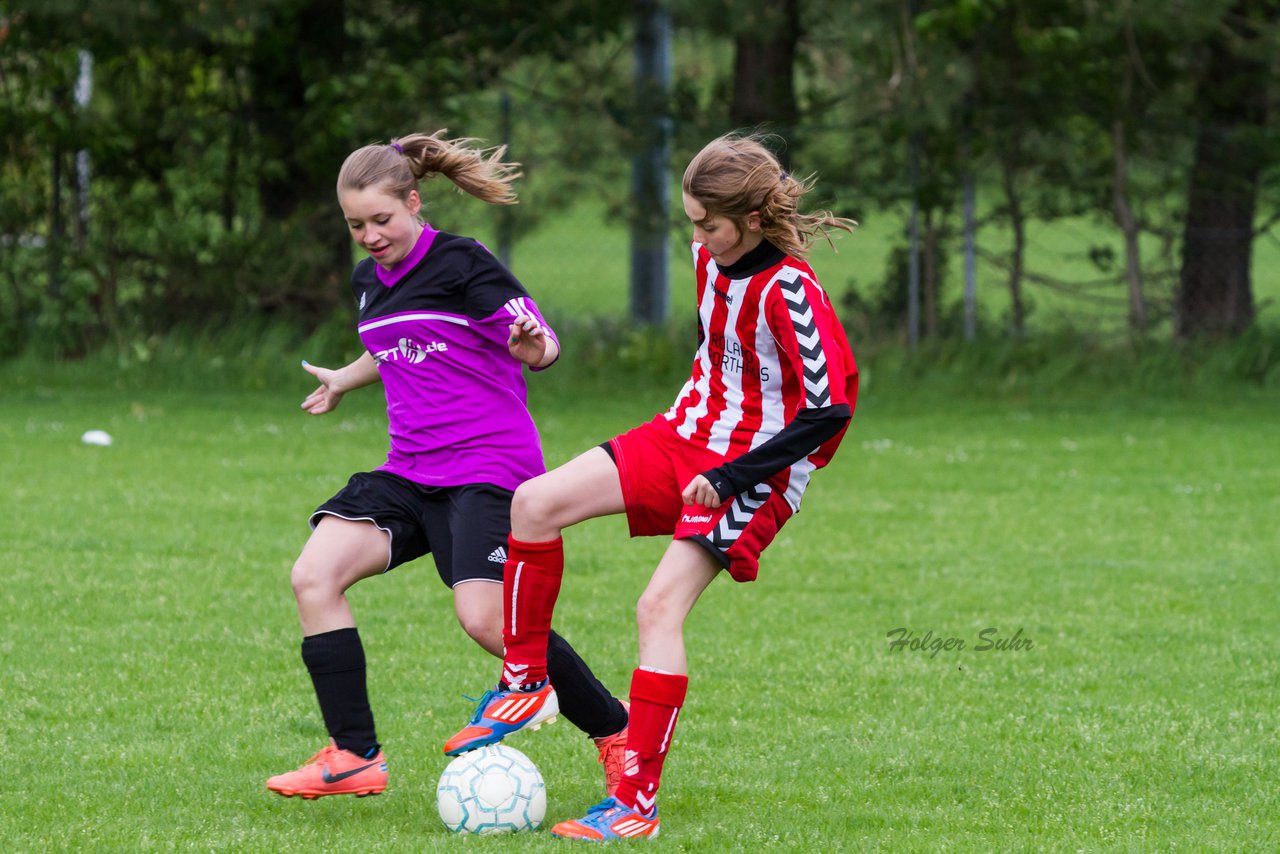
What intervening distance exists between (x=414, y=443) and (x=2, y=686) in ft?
6.26

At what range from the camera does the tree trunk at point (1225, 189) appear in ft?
48.1

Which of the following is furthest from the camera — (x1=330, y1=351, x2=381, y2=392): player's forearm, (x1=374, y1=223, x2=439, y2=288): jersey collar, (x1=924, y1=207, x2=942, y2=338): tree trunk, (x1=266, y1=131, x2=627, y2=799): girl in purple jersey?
(x1=924, y1=207, x2=942, y2=338): tree trunk

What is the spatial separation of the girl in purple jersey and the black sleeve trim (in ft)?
2.06

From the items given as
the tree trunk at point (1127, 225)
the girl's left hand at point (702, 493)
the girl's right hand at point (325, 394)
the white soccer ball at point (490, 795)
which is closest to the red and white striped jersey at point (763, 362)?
the girl's left hand at point (702, 493)

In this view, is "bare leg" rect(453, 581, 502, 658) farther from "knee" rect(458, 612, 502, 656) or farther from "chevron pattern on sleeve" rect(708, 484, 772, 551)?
"chevron pattern on sleeve" rect(708, 484, 772, 551)

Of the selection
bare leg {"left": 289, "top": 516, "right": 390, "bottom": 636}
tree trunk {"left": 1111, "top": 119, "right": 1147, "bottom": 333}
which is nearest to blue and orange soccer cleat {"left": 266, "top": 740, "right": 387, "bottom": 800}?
bare leg {"left": 289, "top": 516, "right": 390, "bottom": 636}

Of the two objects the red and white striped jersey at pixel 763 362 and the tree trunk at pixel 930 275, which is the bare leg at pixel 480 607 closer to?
the red and white striped jersey at pixel 763 362

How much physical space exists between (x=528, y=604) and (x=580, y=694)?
37cm

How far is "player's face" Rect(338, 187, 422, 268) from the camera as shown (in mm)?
4512

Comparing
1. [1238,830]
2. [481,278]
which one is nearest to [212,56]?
[481,278]

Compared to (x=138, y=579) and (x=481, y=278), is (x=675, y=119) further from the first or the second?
(x=481, y=278)

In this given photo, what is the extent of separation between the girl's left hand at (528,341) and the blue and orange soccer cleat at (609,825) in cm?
110

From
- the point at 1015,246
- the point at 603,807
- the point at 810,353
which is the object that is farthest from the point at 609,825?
the point at 1015,246

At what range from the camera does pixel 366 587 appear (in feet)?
24.4
